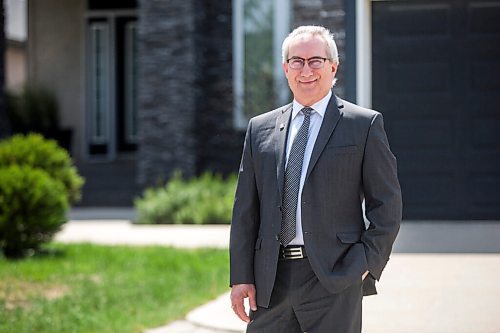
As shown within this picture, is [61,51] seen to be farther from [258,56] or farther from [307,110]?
[307,110]

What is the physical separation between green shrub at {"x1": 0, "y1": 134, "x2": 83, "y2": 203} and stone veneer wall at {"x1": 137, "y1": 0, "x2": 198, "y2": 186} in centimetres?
319

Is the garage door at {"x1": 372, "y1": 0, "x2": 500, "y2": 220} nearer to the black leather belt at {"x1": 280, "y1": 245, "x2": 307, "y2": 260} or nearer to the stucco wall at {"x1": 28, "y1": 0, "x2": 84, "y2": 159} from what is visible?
the black leather belt at {"x1": 280, "y1": 245, "x2": 307, "y2": 260}

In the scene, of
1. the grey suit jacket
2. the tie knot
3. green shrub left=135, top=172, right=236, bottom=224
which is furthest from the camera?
green shrub left=135, top=172, right=236, bottom=224

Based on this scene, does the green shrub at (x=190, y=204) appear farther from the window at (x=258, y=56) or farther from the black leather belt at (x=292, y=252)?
the black leather belt at (x=292, y=252)

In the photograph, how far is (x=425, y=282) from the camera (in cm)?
721

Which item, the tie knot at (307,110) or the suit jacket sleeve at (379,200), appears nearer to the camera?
the suit jacket sleeve at (379,200)

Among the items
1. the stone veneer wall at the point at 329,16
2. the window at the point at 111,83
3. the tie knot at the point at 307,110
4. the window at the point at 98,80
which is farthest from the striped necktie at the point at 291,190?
the window at the point at 98,80

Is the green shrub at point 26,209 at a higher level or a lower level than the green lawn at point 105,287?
higher

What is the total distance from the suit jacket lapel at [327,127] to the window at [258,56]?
1060cm

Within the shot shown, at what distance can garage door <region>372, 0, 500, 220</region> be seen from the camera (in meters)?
10.7

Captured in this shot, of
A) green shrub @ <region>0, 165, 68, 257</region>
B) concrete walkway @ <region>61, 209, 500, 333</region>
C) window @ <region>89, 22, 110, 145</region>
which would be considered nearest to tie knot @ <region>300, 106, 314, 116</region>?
concrete walkway @ <region>61, 209, 500, 333</region>

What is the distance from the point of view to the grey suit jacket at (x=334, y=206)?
345 centimetres

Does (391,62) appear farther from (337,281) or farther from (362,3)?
(337,281)

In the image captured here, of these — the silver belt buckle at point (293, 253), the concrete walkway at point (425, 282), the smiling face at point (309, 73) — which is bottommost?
the concrete walkway at point (425, 282)
